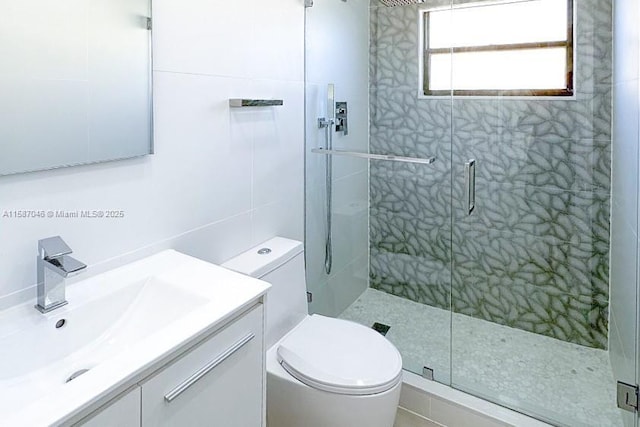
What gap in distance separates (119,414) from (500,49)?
2.33 meters

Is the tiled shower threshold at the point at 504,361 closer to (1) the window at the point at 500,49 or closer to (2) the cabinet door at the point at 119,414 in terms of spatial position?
(1) the window at the point at 500,49

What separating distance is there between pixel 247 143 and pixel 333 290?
114cm

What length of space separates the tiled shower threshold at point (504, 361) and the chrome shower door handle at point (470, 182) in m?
0.66

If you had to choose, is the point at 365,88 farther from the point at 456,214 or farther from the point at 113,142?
the point at 113,142

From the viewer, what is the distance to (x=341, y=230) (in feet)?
8.42

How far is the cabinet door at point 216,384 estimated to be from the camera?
881 mm

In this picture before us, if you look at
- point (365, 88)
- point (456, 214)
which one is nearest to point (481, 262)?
point (456, 214)

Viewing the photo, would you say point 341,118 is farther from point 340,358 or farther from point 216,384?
point 216,384

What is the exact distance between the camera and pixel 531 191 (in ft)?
7.49

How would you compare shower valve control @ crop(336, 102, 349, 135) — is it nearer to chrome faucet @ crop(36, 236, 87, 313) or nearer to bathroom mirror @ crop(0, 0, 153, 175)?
bathroom mirror @ crop(0, 0, 153, 175)

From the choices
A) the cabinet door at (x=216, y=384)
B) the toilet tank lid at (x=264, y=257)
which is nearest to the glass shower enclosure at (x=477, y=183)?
the toilet tank lid at (x=264, y=257)

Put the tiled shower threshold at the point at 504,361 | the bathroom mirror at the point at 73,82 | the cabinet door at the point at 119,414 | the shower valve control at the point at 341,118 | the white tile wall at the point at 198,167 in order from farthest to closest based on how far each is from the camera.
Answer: the shower valve control at the point at 341,118
the tiled shower threshold at the point at 504,361
the white tile wall at the point at 198,167
the bathroom mirror at the point at 73,82
the cabinet door at the point at 119,414

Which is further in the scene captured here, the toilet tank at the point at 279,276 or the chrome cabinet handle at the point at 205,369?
the toilet tank at the point at 279,276

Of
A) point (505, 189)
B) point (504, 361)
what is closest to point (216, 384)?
point (504, 361)
